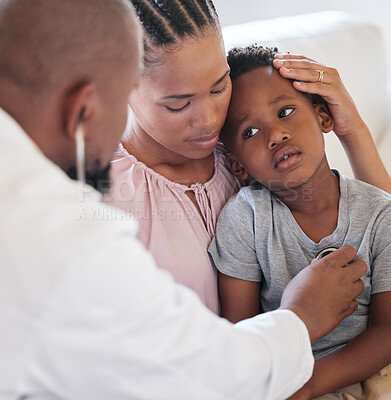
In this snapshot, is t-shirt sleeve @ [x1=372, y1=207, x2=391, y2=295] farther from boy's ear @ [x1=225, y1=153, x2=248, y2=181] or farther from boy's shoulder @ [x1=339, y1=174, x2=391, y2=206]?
boy's ear @ [x1=225, y1=153, x2=248, y2=181]

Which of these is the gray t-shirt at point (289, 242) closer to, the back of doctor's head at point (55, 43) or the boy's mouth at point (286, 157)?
the boy's mouth at point (286, 157)

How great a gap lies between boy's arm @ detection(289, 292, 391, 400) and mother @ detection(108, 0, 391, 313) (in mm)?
291

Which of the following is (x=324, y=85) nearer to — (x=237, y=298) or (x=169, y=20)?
(x=169, y=20)

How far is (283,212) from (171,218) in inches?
10.0

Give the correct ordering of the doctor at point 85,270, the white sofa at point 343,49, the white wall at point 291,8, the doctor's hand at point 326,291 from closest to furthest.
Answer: the doctor at point 85,270 → the doctor's hand at point 326,291 → the white sofa at point 343,49 → the white wall at point 291,8

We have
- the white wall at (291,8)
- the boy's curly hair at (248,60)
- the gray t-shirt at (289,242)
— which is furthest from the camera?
the white wall at (291,8)

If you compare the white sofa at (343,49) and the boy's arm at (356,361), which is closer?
the boy's arm at (356,361)

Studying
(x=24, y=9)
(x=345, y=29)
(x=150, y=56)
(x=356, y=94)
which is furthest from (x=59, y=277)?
(x=345, y=29)

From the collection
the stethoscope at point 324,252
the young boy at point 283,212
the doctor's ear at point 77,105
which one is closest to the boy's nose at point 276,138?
the young boy at point 283,212

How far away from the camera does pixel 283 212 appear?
1452 mm

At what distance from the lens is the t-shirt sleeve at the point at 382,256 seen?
1.33m

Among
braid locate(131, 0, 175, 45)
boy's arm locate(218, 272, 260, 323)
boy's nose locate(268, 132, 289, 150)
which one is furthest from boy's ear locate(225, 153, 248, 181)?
braid locate(131, 0, 175, 45)

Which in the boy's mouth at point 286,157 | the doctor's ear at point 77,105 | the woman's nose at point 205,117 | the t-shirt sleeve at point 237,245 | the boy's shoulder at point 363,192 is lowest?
the t-shirt sleeve at point 237,245

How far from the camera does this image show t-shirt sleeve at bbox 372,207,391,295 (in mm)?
1331
